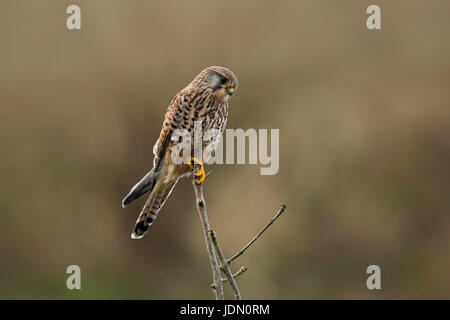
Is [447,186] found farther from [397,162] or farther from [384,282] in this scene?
[384,282]

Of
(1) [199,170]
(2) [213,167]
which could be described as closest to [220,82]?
(1) [199,170]

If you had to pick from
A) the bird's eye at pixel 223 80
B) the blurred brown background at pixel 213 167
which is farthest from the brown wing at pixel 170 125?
the blurred brown background at pixel 213 167

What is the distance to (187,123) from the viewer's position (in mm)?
3242

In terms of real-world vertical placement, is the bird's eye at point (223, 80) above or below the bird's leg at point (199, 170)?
above

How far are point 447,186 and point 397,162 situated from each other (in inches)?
24.2

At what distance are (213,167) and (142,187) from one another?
3.12m

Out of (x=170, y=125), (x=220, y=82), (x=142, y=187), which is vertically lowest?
(x=142, y=187)

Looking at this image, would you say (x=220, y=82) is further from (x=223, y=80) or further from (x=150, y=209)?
(x=150, y=209)

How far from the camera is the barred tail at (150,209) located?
9.57ft

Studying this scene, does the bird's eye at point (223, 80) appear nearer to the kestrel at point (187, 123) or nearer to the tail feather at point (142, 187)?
the kestrel at point (187, 123)

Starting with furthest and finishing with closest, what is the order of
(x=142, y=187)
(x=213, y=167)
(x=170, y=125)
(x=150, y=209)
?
(x=213, y=167) < (x=170, y=125) < (x=150, y=209) < (x=142, y=187)

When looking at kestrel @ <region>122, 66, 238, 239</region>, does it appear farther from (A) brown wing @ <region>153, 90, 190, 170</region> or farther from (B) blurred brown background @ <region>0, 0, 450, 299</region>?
(B) blurred brown background @ <region>0, 0, 450, 299</region>

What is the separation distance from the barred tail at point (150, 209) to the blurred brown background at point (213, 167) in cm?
285

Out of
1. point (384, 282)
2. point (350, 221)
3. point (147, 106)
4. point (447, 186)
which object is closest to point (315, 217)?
point (350, 221)
